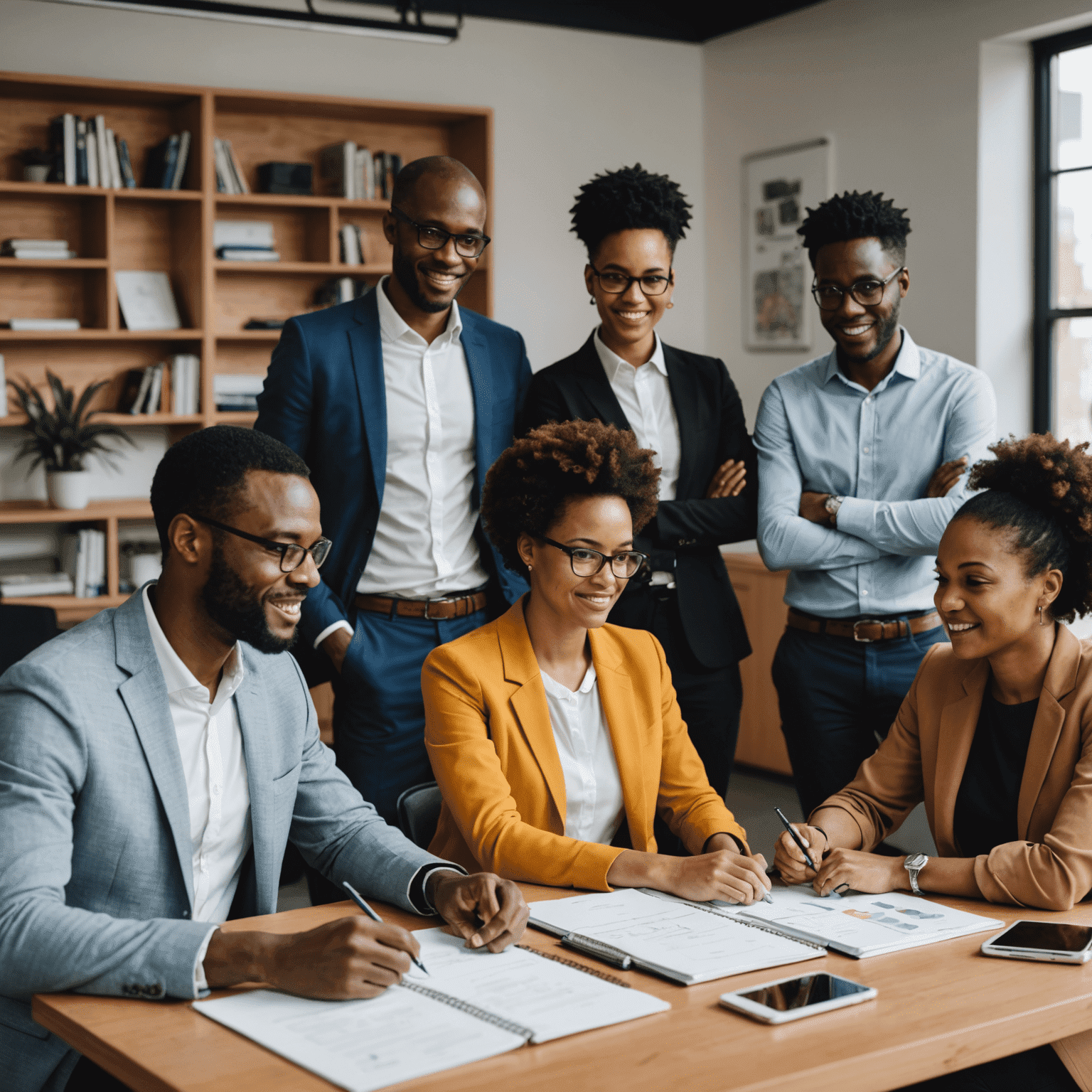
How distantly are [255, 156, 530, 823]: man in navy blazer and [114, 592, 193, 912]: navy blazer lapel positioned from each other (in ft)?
3.21

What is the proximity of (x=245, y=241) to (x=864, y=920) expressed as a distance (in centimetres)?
454

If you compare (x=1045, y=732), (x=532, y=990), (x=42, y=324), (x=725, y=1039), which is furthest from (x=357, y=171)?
(x=725, y=1039)

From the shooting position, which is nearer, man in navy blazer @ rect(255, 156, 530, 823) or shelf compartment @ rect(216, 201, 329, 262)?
man in navy blazer @ rect(255, 156, 530, 823)

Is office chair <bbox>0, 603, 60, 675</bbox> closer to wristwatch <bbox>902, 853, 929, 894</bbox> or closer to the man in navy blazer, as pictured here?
the man in navy blazer

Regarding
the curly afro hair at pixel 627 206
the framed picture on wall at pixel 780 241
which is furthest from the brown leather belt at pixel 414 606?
the framed picture on wall at pixel 780 241

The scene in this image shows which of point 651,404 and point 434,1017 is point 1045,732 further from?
point 651,404

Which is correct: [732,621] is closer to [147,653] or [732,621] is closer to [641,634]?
[641,634]

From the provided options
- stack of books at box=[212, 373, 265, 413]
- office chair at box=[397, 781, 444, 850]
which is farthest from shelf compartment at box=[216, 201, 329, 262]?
office chair at box=[397, 781, 444, 850]

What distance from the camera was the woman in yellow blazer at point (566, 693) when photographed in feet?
6.97

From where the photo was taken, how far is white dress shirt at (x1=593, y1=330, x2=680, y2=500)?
2965 millimetres

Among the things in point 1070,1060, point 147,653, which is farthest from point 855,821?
point 147,653

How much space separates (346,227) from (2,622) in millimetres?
2840

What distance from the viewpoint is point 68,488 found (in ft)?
16.7

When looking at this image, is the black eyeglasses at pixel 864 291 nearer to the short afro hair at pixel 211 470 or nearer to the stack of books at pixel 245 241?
the short afro hair at pixel 211 470
